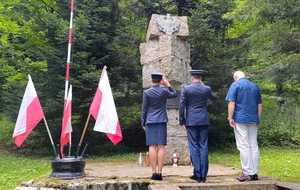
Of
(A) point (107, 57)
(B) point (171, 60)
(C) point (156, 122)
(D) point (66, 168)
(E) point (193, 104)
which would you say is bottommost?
(D) point (66, 168)

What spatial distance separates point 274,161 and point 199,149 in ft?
17.7

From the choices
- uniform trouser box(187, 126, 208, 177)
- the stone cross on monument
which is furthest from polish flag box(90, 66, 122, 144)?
the stone cross on monument

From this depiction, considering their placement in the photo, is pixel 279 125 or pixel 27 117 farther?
pixel 279 125

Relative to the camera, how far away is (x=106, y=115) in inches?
319

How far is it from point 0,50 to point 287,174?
11.4m

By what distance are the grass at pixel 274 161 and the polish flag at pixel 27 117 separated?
4495mm

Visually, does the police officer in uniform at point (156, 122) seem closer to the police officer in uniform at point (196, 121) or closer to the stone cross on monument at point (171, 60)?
the police officer in uniform at point (196, 121)

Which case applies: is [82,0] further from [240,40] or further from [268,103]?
[268,103]

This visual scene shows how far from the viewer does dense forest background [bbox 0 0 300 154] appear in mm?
14094

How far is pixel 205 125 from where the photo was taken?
7.70 metres

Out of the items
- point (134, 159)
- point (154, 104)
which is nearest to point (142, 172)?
point (154, 104)

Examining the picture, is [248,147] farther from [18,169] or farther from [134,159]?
[18,169]

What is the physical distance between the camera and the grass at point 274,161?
986cm

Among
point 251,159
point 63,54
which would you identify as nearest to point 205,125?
point 251,159
